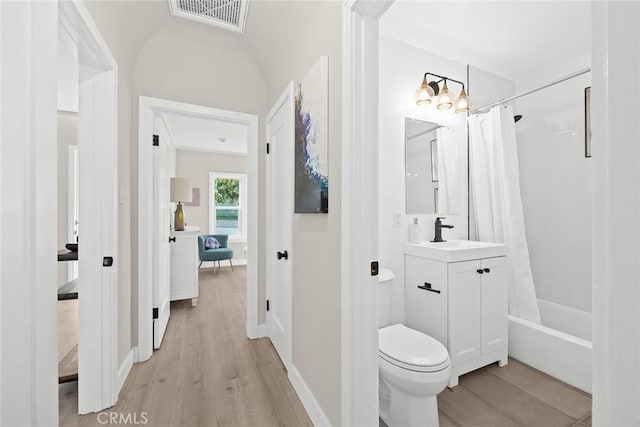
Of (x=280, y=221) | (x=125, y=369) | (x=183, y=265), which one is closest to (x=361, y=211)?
(x=280, y=221)

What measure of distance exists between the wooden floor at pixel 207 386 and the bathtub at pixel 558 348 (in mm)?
1703

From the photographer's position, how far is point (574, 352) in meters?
1.74

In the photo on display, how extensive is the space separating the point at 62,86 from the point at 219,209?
3.38 m

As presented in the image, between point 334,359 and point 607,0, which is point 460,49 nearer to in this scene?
point 607,0

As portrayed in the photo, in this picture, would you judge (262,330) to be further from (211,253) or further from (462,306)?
(211,253)

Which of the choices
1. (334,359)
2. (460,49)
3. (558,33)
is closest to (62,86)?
(334,359)

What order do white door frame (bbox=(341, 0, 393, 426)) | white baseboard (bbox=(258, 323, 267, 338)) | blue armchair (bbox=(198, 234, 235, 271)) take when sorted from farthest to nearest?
blue armchair (bbox=(198, 234, 235, 271)) < white baseboard (bbox=(258, 323, 267, 338)) < white door frame (bbox=(341, 0, 393, 426))

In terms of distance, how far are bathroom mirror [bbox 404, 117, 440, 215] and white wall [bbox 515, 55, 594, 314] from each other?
44.7 inches

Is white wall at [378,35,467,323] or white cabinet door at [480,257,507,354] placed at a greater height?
white wall at [378,35,467,323]

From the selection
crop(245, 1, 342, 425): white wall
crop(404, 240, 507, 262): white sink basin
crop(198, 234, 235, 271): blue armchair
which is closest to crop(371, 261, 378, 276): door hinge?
crop(245, 1, 342, 425): white wall

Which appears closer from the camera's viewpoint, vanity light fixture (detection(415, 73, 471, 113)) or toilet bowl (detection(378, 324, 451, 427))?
toilet bowl (detection(378, 324, 451, 427))

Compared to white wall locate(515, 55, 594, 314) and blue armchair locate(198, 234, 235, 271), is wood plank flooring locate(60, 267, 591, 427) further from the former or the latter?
blue armchair locate(198, 234, 235, 271)

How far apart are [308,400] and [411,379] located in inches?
23.9

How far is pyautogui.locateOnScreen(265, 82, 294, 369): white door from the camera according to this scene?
6.01ft
